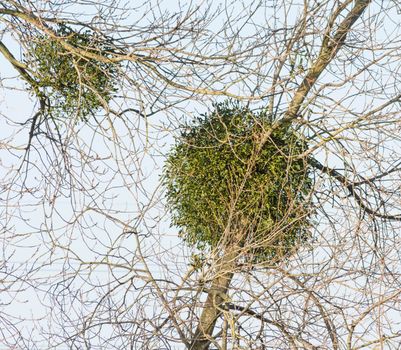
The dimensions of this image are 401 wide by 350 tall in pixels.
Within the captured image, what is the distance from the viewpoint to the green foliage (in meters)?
5.57

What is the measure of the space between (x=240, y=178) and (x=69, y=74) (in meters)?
1.31

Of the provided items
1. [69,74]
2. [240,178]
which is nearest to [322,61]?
[240,178]

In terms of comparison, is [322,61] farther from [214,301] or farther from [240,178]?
[214,301]

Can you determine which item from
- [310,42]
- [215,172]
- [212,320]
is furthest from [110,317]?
[310,42]

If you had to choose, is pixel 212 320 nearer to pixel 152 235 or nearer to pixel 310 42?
pixel 152 235

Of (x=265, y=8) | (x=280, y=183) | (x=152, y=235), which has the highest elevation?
(x=265, y=8)

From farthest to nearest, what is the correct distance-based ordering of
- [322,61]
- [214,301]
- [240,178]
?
1. [322,61]
2. [240,178]
3. [214,301]

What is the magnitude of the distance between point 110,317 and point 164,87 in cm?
142

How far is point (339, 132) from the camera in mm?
5539

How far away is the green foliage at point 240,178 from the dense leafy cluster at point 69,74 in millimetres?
611

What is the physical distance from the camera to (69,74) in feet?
18.9

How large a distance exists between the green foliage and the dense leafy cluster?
0.61m

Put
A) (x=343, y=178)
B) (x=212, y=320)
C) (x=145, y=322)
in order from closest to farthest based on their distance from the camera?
(x=145, y=322) < (x=212, y=320) < (x=343, y=178)

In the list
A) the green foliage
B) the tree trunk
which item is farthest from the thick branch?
the tree trunk
